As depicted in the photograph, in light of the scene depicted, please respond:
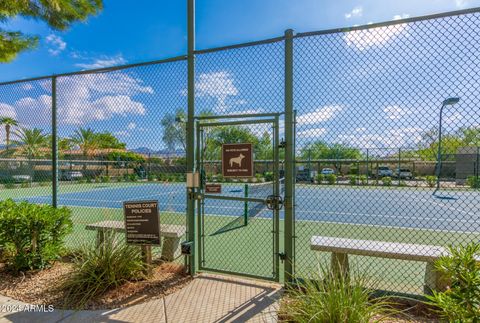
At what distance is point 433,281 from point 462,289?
73.3 inches

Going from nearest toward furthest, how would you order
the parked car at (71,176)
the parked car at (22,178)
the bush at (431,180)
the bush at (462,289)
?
the bush at (462,289) → the bush at (431,180) → the parked car at (71,176) → the parked car at (22,178)

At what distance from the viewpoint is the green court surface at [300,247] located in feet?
14.3

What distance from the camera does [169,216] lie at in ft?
31.3

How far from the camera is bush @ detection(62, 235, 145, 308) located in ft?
12.0

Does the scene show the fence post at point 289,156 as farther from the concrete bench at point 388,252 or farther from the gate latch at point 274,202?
the concrete bench at point 388,252

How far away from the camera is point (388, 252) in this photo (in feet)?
11.9

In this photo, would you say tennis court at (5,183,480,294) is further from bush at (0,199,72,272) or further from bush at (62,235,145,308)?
bush at (62,235,145,308)

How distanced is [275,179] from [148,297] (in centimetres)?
210

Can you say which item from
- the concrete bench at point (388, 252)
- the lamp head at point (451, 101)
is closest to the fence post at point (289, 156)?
the concrete bench at point (388, 252)

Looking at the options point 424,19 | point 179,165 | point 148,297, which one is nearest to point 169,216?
point 179,165

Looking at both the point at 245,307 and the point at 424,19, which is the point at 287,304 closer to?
the point at 245,307

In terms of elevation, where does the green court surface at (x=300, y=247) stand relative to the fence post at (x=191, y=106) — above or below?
below

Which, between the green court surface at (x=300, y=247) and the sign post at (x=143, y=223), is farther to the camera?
the green court surface at (x=300, y=247)

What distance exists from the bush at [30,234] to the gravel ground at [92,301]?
178 mm
